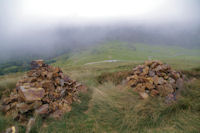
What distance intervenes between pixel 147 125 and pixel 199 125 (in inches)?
50.3

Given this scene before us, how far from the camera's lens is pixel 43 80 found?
14.3 ft

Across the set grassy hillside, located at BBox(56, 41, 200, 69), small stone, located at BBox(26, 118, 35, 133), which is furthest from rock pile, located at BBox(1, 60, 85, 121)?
grassy hillside, located at BBox(56, 41, 200, 69)

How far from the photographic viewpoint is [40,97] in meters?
3.60

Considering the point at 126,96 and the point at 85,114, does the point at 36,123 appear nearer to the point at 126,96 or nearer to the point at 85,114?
the point at 85,114

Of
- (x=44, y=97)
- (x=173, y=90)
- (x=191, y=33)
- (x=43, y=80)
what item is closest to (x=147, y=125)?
(x=173, y=90)

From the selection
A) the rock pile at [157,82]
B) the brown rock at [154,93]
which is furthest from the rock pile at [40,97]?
the brown rock at [154,93]

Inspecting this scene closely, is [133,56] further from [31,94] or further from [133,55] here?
[31,94]

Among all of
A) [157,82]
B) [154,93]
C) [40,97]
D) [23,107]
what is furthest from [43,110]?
[157,82]

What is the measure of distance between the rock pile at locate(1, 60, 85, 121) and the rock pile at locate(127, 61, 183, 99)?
101 inches

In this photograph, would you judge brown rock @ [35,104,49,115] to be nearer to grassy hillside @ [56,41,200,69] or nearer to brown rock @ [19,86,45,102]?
brown rock @ [19,86,45,102]

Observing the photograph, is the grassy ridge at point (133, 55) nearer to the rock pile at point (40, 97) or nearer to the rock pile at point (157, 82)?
the rock pile at point (157, 82)

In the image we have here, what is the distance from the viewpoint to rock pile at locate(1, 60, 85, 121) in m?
3.38

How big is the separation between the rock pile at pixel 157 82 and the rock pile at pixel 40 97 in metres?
2.56

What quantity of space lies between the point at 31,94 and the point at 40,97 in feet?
0.99
